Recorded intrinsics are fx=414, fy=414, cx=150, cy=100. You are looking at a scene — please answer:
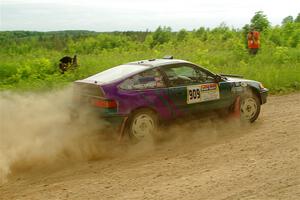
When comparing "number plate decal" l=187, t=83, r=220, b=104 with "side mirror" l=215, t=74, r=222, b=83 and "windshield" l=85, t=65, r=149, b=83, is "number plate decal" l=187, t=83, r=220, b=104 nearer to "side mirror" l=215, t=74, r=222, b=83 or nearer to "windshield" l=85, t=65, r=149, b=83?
"side mirror" l=215, t=74, r=222, b=83

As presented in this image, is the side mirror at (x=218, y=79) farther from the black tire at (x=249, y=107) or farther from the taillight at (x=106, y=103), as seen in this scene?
the taillight at (x=106, y=103)

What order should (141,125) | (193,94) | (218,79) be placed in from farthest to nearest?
1. (218,79)
2. (193,94)
3. (141,125)

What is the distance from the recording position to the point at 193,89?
7.96 metres

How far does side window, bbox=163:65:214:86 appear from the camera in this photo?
7.82 metres

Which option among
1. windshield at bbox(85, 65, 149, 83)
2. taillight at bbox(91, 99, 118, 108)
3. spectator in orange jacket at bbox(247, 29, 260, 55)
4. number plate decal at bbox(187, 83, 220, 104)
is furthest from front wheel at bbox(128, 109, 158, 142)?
spectator in orange jacket at bbox(247, 29, 260, 55)

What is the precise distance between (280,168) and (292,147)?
118cm

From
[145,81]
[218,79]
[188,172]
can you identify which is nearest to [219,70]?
[218,79]

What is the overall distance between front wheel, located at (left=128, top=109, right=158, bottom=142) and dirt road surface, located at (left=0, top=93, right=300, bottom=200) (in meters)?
0.19

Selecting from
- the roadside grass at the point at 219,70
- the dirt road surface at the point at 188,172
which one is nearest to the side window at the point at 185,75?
the dirt road surface at the point at 188,172

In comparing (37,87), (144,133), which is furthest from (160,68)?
(37,87)

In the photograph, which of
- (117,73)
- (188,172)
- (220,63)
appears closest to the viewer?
(188,172)

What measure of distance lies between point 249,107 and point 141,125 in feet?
8.64

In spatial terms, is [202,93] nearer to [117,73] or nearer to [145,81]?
[145,81]

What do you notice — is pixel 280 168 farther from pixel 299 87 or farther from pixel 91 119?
pixel 299 87
